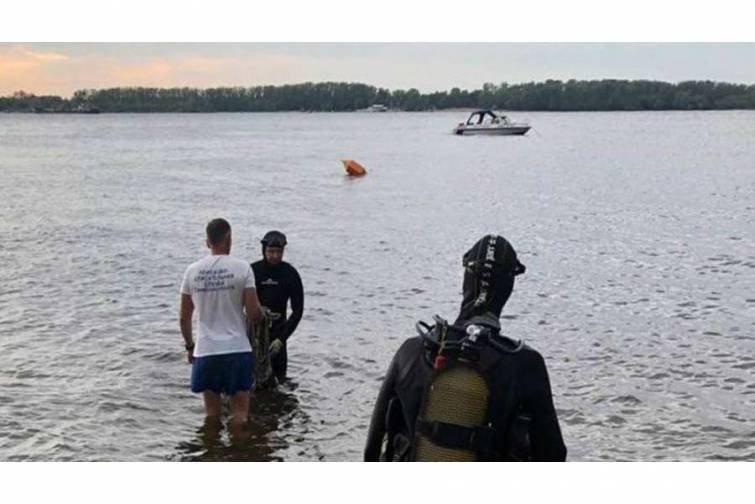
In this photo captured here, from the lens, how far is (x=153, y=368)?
1234 cm

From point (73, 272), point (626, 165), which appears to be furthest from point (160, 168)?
point (73, 272)

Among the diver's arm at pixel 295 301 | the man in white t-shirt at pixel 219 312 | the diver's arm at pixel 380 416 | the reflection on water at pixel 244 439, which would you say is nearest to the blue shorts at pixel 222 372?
the man in white t-shirt at pixel 219 312

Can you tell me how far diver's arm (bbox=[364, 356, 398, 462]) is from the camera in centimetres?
377

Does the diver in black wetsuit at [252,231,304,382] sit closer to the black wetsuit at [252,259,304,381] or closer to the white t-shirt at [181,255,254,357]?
the black wetsuit at [252,259,304,381]

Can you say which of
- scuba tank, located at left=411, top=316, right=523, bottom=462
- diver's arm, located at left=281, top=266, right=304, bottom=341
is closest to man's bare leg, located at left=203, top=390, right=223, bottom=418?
diver's arm, located at left=281, top=266, right=304, bottom=341

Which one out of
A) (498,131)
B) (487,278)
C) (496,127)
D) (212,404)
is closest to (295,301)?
(212,404)

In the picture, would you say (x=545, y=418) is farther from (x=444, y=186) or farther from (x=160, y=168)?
(x=160, y=168)

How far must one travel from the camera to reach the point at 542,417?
11.9 feet

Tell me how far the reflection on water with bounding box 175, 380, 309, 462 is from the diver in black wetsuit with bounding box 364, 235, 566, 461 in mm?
5316

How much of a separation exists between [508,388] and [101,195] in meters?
40.4

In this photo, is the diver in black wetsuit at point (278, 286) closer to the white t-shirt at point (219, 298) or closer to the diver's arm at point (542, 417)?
the white t-shirt at point (219, 298)

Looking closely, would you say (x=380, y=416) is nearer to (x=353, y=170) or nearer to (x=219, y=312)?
(x=219, y=312)

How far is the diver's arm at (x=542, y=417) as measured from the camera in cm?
356

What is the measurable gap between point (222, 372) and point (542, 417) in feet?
16.4
